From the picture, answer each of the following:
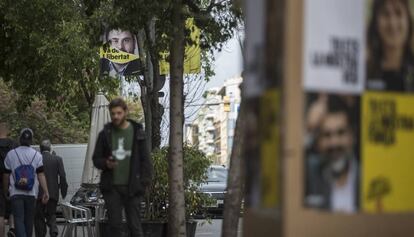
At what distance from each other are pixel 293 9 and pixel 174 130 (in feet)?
24.6

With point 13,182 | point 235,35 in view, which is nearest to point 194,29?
point 235,35

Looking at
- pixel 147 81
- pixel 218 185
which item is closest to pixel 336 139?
pixel 147 81

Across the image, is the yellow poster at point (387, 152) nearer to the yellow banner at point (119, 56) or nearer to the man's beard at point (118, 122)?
the man's beard at point (118, 122)

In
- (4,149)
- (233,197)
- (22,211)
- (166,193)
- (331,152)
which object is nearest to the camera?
(331,152)

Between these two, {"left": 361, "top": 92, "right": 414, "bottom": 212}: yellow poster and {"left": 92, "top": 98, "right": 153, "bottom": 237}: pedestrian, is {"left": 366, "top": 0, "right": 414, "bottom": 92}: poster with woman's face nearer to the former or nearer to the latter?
{"left": 361, "top": 92, "right": 414, "bottom": 212}: yellow poster

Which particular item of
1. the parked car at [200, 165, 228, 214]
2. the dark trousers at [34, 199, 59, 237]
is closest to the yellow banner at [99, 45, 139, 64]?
the dark trousers at [34, 199, 59, 237]

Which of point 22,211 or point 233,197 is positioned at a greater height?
point 233,197

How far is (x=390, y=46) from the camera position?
4809 mm

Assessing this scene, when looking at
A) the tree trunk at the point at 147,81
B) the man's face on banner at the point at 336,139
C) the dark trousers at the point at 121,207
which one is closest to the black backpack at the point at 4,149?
the dark trousers at the point at 121,207

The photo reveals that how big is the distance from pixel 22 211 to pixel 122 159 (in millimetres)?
3039

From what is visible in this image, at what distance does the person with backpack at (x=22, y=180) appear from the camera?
40.2 ft

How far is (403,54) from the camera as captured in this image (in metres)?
4.86

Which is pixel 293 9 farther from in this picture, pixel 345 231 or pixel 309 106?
pixel 345 231

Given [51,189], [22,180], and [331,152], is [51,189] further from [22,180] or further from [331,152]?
[331,152]
